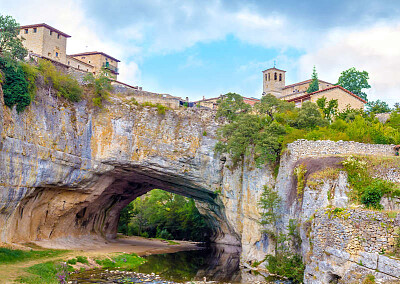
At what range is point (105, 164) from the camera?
33781 mm

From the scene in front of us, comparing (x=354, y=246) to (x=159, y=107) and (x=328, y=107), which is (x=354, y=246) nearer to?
(x=159, y=107)

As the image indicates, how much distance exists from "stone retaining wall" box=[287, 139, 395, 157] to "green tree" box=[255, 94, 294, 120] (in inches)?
255

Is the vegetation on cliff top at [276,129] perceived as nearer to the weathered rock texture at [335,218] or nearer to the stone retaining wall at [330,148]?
the stone retaining wall at [330,148]

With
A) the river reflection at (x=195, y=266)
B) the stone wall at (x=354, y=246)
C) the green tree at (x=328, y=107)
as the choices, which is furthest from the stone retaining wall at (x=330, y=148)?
the green tree at (x=328, y=107)

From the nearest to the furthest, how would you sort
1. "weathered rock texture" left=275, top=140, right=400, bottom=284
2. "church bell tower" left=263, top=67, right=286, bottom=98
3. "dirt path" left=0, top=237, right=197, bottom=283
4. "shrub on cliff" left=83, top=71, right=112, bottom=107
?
"weathered rock texture" left=275, top=140, right=400, bottom=284 < "dirt path" left=0, top=237, right=197, bottom=283 < "shrub on cliff" left=83, top=71, right=112, bottom=107 < "church bell tower" left=263, top=67, right=286, bottom=98

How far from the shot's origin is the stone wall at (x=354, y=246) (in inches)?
533

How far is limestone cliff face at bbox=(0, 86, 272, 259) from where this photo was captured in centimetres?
2878

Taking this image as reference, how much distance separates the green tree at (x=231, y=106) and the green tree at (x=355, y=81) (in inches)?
1064

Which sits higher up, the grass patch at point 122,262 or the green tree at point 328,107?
the green tree at point 328,107

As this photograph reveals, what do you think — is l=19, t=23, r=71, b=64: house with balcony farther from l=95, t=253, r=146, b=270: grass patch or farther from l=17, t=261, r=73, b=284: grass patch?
l=17, t=261, r=73, b=284: grass patch

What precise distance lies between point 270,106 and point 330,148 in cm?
805

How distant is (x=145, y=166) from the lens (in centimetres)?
3469

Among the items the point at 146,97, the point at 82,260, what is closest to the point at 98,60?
the point at 146,97

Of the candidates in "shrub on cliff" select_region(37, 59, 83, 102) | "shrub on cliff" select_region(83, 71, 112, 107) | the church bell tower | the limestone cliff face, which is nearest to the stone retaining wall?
the limestone cliff face
